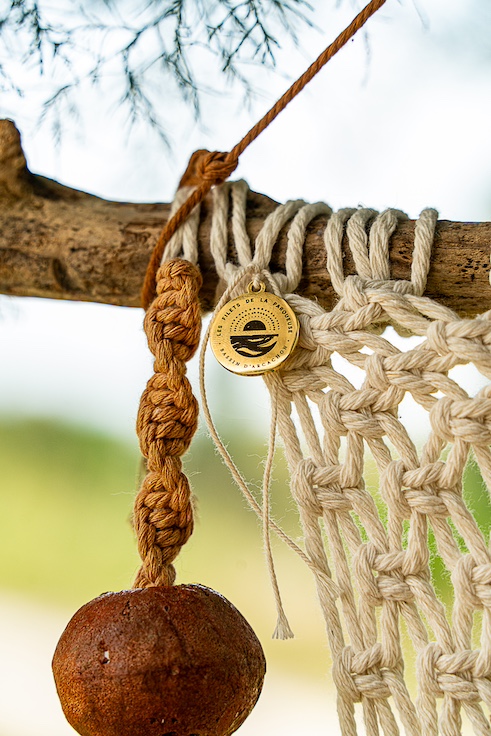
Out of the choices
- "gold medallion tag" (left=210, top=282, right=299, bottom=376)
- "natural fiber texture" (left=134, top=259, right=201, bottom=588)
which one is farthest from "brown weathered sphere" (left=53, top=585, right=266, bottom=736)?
"gold medallion tag" (left=210, top=282, right=299, bottom=376)

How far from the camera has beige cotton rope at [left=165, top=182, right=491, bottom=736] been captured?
2.13 feet

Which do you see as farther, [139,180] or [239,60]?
[139,180]

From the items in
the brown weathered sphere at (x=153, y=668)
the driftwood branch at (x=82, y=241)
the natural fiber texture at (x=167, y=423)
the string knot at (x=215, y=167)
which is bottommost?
the brown weathered sphere at (x=153, y=668)

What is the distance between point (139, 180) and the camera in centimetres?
126

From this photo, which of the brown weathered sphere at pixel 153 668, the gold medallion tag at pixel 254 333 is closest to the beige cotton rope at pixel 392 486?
the gold medallion tag at pixel 254 333

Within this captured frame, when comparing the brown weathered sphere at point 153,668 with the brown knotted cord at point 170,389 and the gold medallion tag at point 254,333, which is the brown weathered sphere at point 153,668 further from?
the gold medallion tag at point 254,333

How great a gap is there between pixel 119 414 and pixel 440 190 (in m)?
0.62

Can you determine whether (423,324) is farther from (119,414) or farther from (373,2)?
(119,414)

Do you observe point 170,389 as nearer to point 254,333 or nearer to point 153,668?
point 254,333

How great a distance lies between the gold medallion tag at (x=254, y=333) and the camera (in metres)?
0.72

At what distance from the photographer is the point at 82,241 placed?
0.83m

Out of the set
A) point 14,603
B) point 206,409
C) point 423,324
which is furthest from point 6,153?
point 14,603

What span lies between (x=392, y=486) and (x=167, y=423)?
0.20 m

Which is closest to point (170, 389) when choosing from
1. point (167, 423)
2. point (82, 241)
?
point (167, 423)
